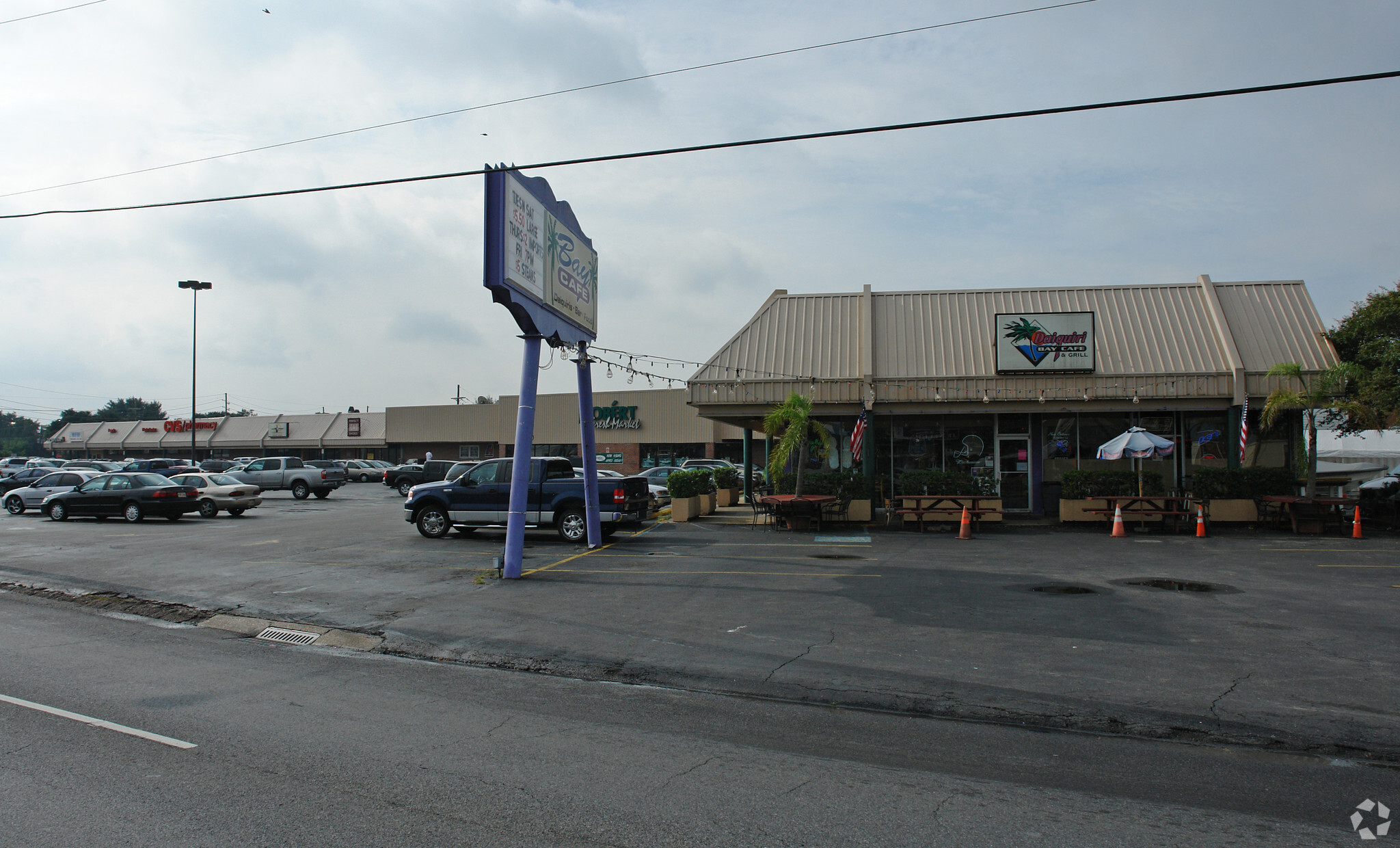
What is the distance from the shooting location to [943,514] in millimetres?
20047

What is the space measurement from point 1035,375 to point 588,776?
20.6 metres

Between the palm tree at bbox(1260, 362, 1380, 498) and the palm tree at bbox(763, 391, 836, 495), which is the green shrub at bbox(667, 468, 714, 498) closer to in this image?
the palm tree at bbox(763, 391, 836, 495)

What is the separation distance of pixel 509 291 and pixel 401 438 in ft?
166

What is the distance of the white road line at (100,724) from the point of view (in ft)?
18.0

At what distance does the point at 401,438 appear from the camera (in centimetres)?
5950

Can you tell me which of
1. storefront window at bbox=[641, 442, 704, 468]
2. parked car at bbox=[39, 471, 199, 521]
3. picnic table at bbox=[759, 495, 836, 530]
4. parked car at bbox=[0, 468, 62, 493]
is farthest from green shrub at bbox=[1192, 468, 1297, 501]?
parked car at bbox=[0, 468, 62, 493]

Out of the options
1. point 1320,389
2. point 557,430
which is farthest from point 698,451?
point 1320,389

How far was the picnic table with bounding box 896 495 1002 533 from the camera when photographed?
1994cm

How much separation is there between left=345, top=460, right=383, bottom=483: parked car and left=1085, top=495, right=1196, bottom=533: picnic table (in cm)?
4467

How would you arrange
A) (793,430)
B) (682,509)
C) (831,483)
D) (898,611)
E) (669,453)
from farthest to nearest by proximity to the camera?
(669,453)
(682,509)
(831,483)
(793,430)
(898,611)

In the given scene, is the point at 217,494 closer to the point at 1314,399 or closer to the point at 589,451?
the point at 589,451

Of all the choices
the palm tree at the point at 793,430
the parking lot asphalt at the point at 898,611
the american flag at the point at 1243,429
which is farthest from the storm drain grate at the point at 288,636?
the american flag at the point at 1243,429

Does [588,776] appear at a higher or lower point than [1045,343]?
lower

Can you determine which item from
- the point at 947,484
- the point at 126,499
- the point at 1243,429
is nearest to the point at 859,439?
the point at 947,484
